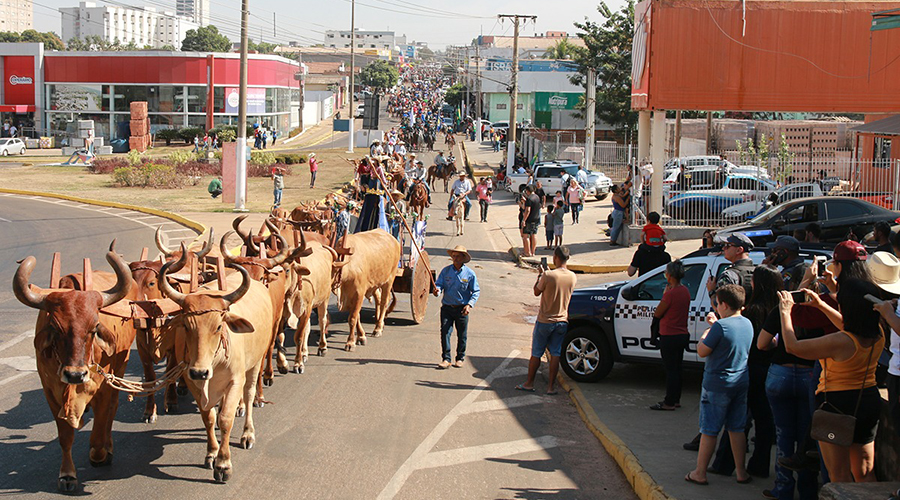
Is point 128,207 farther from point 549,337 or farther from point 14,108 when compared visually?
point 14,108

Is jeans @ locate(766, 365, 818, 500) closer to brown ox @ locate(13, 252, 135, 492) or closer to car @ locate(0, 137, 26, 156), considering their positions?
brown ox @ locate(13, 252, 135, 492)

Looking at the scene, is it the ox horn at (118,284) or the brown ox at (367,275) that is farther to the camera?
the brown ox at (367,275)

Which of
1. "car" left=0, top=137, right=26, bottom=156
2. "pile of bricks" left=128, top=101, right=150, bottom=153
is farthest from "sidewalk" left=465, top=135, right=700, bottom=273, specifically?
"car" left=0, top=137, right=26, bottom=156

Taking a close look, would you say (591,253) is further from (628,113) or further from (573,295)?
(628,113)

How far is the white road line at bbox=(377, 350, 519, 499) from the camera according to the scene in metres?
7.98

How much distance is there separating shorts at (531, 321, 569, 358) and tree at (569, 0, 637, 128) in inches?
1723

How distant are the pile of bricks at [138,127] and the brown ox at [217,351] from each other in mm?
56844

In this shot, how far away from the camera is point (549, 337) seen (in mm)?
11133

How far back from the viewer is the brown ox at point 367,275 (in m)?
13.1

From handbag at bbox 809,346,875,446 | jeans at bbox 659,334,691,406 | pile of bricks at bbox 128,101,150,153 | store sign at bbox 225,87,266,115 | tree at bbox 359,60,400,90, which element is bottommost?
jeans at bbox 659,334,691,406

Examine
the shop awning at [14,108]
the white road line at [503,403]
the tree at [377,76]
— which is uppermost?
the tree at [377,76]

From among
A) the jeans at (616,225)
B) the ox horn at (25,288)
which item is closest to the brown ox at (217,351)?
the ox horn at (25,288)

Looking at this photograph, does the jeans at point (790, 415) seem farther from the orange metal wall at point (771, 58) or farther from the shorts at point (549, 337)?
Result: the orange metal wall at point (771, 58)

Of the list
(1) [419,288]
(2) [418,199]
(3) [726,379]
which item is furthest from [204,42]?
(3) [726,379]
